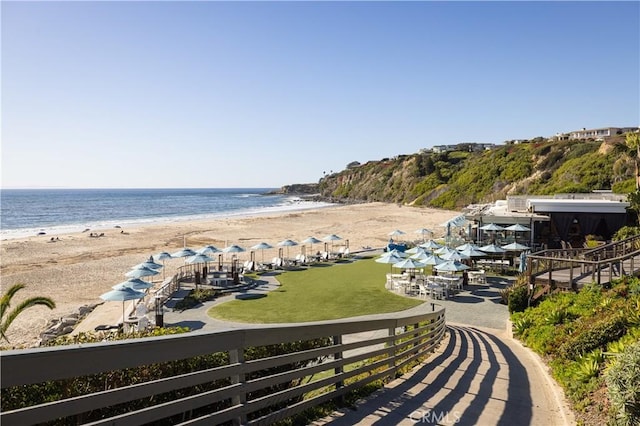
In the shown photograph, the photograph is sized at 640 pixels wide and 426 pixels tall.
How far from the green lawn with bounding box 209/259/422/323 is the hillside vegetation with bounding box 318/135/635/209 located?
88.2 feet

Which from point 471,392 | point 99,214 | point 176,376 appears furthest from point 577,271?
point 99,214

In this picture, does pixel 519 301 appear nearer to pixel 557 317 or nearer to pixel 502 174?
pixel 557 317

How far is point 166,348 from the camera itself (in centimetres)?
306

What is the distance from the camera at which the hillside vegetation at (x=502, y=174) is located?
5253 centimetres

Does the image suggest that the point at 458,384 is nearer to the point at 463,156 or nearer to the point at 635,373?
the point at 635,373

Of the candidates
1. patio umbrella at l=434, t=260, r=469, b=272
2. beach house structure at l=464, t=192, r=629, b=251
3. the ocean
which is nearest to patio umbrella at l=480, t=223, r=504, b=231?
beach house structure at l=464, t=192, r=629, b=251

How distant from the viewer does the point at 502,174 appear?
7781 centimetres

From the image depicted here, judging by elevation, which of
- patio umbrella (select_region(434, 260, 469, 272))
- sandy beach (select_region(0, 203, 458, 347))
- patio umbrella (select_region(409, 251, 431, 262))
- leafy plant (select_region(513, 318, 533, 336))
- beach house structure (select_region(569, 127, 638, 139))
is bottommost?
sandy beach (select_region(0, 203, 458, 347))

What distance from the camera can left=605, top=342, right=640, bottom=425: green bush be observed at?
4480 millimetres

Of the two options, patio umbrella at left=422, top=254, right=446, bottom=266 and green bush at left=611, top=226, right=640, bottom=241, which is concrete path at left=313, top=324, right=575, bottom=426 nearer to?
patio umbrella at left=422, top=254, right=446, bottom=266

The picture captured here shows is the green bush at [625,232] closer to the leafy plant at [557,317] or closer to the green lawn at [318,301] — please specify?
the green lawn at [318,301]

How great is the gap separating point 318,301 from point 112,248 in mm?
27809

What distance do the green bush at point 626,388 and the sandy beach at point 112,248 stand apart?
15574 mm

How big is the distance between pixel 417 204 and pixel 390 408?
290 feet
